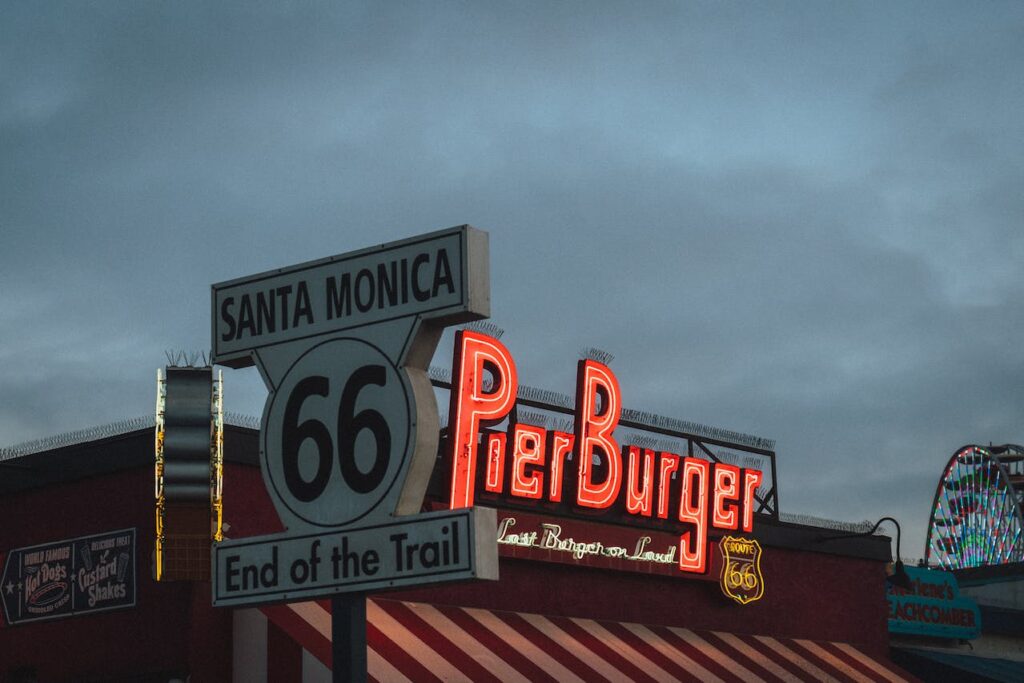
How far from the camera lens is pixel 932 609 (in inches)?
Answer: 1261

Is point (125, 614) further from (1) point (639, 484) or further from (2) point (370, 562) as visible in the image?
(2) point (370, 562)

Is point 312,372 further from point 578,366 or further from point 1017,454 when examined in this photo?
point 1017,454

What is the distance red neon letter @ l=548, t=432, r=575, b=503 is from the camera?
872 inches

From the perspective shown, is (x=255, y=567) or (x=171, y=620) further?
(x=171, y=620)

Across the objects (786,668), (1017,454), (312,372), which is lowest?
(786,668)

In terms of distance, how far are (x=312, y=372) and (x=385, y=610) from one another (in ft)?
41.7

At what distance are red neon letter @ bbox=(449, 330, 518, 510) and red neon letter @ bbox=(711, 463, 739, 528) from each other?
6142 mm

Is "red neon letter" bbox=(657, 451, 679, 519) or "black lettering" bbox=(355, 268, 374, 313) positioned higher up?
"red neon letter" bbox=(657, 451, 679, 519)

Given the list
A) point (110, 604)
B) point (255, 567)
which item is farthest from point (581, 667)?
point (255, 567)

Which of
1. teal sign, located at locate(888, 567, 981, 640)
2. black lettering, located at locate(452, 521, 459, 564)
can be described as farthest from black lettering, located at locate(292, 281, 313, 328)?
teal sign, located at locate(888, 567, 981, 640)

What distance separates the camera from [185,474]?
55.1 ft

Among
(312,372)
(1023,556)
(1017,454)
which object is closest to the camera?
(312,372)

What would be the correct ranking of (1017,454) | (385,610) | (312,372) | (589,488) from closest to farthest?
(312,372) < (385,610) < (589,488) < (1017,454)

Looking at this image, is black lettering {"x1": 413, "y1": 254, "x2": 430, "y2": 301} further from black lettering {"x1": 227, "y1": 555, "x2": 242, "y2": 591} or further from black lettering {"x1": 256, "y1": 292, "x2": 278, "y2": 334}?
black lettering {"x1": 227, "y1": 555, "x2": 242, "y2": 591}
